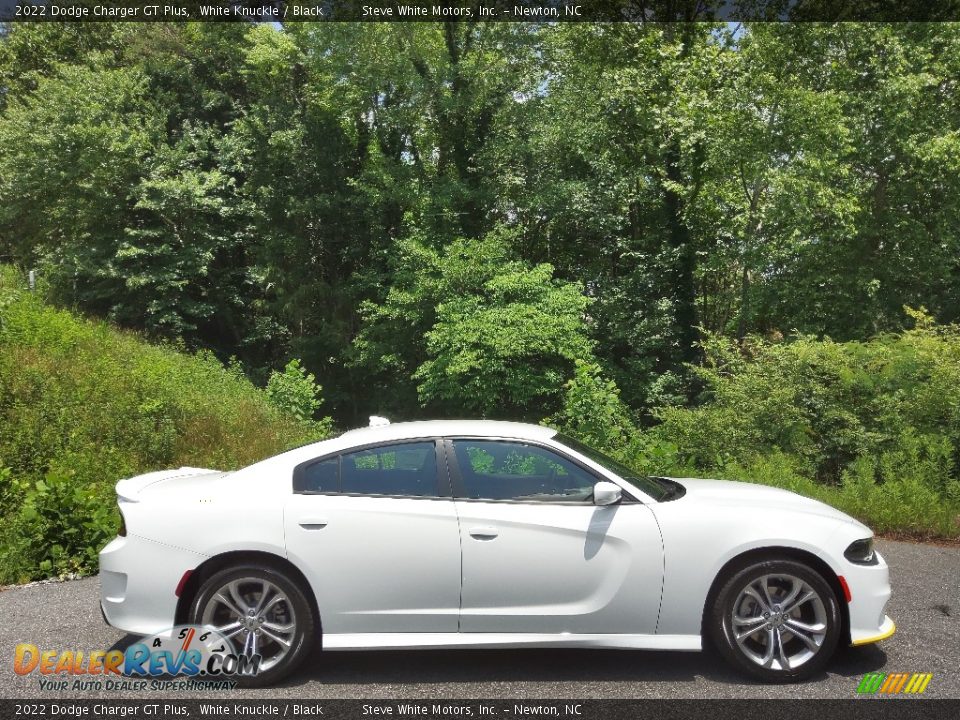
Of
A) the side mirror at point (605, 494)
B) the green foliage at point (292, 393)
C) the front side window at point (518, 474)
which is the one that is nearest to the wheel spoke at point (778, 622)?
the side mirror at point (605, 494)

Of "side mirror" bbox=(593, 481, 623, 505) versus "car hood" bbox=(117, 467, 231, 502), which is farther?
"car hood" bbox=(117, 467, 231, 502)

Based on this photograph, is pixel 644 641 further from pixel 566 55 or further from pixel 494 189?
pixel 566 55

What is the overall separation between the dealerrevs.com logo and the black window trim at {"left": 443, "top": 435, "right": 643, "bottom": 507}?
1.52 meters

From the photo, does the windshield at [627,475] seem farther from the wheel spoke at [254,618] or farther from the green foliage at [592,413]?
the green foliage at [592,413]

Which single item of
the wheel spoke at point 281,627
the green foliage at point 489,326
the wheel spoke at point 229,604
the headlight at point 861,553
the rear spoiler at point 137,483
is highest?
the green foliage at point 489,326

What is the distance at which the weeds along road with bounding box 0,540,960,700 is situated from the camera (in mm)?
4711

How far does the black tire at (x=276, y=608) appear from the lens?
486cm

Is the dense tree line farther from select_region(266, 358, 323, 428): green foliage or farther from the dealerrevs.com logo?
the dealerrevs.com logo

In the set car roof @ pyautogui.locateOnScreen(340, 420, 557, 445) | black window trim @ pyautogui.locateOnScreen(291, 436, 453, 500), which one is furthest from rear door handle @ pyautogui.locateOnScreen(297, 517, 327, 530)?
car roof @ pyautogui.locateOnScreen(340, 420, 557, 445)

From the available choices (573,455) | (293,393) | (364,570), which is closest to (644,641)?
(573,455)

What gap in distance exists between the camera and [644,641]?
16.0ft

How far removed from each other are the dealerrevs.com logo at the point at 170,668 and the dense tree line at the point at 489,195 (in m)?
15.8

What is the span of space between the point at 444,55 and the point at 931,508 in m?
21.3

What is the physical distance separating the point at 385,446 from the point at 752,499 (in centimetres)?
235
